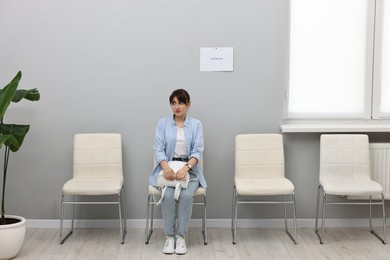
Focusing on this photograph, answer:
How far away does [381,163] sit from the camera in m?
5.07

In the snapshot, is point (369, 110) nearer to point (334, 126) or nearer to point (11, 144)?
point (334, 126)

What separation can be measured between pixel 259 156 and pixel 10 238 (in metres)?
2.07

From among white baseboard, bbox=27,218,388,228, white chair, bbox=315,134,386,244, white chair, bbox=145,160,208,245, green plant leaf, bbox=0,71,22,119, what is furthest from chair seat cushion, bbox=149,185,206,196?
green plant leaf, bbox=0,71,22,119

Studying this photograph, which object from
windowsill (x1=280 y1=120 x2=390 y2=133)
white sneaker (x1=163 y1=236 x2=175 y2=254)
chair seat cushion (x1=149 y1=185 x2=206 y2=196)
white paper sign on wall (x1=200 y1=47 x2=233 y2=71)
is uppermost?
white paper sign on wall (x1=200 y1=47 x2=233 y2=71)

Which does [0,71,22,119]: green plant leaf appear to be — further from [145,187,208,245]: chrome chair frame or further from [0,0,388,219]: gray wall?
[145,187,208,245]: chrome chair frame

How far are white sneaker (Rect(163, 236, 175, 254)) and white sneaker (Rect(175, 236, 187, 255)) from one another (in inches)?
1.3

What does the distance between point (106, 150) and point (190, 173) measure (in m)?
0.78

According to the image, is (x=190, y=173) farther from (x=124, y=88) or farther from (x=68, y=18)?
(x=68, y=18)

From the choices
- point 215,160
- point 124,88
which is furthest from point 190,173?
point 124,88

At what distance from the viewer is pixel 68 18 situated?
4.93 metres

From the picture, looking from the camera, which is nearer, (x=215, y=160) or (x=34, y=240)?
(x=34, y=240)

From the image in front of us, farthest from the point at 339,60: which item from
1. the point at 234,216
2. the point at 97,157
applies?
the point at 97,157

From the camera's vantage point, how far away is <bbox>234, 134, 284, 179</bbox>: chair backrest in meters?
4.93

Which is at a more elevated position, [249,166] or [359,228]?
[249,166]
